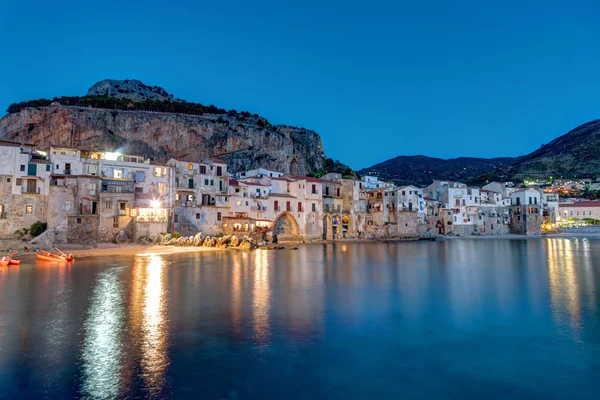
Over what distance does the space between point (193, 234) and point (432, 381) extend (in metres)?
36.1

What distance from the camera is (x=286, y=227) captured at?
5097cm

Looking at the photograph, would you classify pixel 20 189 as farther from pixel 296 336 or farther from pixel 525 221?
pixel 525 221

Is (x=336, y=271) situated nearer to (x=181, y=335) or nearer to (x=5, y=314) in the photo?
(x=181, y=335)

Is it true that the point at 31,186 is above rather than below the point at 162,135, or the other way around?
below

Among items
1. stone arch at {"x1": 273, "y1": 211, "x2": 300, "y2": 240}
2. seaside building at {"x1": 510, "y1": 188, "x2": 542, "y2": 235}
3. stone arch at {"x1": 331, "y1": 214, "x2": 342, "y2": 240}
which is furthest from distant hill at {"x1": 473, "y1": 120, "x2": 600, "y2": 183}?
stone arch at {"x1": 273, "y1": 211, "x2": 300, "y2": 240}

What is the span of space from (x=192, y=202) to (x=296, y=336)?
33534mm

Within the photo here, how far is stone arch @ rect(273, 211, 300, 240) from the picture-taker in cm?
4991

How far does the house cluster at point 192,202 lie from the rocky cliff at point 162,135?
13.8 meters

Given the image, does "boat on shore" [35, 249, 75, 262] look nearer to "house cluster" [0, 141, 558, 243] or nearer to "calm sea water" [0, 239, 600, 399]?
"calm sea water" [0, 239, 600, 399]

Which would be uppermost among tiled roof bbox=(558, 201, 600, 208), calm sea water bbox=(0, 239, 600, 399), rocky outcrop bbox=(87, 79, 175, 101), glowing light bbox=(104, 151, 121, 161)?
rocky outcrop bbox=(87, 79, 175, 101)

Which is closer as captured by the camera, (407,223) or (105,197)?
(105,197)

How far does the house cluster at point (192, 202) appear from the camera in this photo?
36438 mm

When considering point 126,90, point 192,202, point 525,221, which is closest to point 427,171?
point 525,221

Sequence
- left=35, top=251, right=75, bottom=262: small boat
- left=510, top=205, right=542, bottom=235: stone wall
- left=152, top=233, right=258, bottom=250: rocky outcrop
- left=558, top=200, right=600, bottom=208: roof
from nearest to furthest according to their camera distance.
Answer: left=35, top=251, right=75, bottom=262: small boat
left=152, top=233, right=258, bottom=250: rocky outcrop
left=510, top=205, right=542, bottom=235: stone wall
left=558, top=200, right=600, bottom=208: roof
